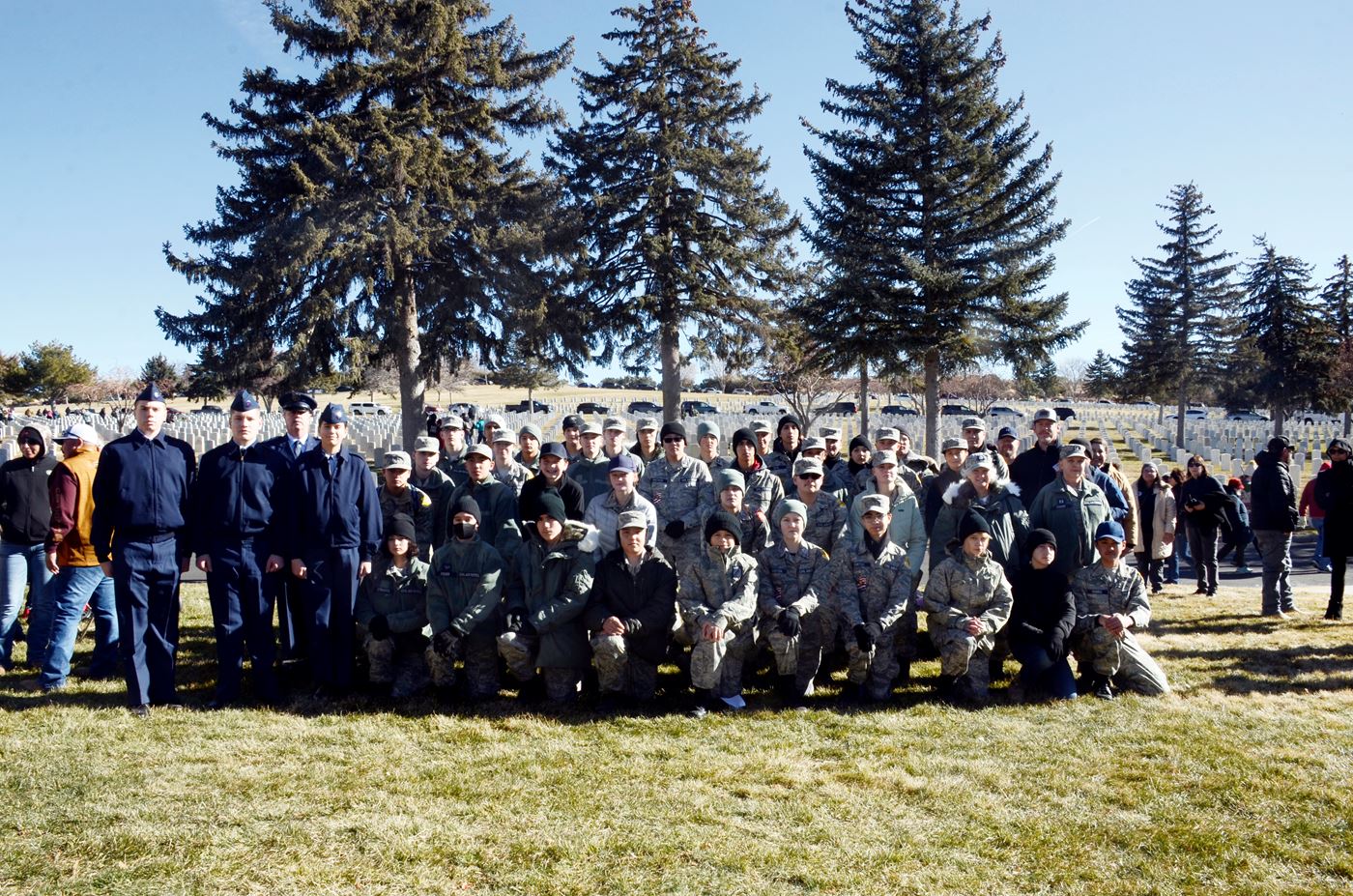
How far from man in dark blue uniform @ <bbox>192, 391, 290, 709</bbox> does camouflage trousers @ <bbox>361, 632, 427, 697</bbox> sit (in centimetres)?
64

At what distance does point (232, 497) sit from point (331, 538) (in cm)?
65

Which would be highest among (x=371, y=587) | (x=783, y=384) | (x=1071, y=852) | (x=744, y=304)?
(x=744, y=304)

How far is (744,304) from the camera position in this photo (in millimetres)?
25453

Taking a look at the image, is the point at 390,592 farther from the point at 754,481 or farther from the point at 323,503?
the point at 754,481

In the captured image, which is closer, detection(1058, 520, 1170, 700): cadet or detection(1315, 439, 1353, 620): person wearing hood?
detection(1058, 520, 1170, 700): cadet

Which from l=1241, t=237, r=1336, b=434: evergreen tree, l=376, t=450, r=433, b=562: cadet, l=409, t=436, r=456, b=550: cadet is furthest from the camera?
l=1241, t=237, r=1336, b=434: evergreen tree

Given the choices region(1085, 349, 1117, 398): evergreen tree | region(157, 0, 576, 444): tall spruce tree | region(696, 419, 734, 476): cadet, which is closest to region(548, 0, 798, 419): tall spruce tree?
region(157, 0, 576, 444): tall spruce tree

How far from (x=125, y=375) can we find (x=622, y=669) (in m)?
106

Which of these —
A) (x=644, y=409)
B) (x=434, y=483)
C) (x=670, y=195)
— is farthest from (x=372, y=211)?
(x=644, y=409)

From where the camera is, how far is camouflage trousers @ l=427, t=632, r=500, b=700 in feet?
19.4

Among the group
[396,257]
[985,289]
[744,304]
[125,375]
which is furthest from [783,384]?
[125,375]

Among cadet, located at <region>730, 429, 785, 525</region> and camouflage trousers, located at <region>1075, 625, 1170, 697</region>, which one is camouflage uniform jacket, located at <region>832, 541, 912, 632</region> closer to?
cadet, located at <region>730, 429, 785, 525</region>

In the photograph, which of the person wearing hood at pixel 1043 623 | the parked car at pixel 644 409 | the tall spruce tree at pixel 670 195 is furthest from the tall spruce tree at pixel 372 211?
the parked car at pixel 644 409

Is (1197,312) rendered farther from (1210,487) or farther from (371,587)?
(371,587)
